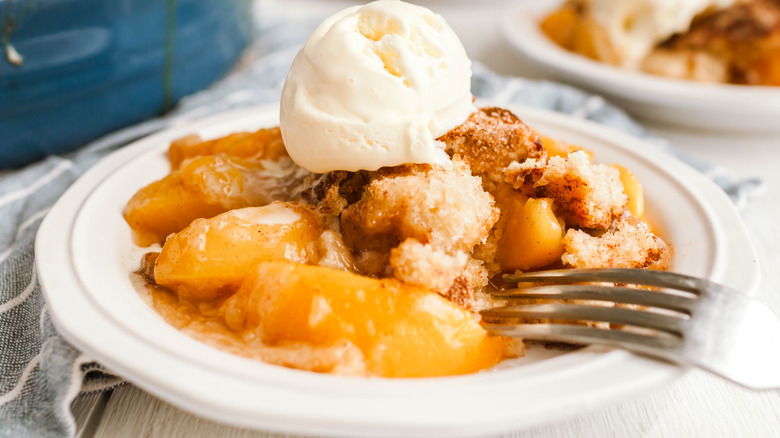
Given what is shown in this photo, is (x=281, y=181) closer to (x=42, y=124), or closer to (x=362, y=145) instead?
(x=362, y=145)

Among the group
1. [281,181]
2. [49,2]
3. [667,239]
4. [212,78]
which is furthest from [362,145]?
[212,78]

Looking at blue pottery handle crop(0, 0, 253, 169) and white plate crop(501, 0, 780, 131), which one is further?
white plate crop(501, 0, 780, 131)

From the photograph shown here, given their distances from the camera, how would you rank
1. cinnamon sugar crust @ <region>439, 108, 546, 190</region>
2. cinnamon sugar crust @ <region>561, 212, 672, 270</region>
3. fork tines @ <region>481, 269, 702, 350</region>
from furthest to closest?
cinnamon sugar crust @ <region>439, 108, 546, 190</region>, cinnamon sugar crust @ <region>561, 212, 672, 270</region>, fork tines @ <region>481, 269, 702, 350</region>

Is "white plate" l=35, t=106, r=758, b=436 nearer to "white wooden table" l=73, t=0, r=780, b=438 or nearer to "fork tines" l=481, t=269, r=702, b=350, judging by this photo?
"fork tines" l=481, t=269, r=702, b=350

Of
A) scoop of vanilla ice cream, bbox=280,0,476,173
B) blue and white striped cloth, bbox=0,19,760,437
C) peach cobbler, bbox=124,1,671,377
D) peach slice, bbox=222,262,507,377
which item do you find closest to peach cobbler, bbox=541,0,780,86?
blue and white striped cloth, bbox=0,19,760,437

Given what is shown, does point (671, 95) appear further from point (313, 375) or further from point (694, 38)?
point (313, 375)

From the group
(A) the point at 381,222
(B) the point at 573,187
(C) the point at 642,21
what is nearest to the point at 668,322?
(B) the point at 573,187

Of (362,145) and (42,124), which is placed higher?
(362,145)
